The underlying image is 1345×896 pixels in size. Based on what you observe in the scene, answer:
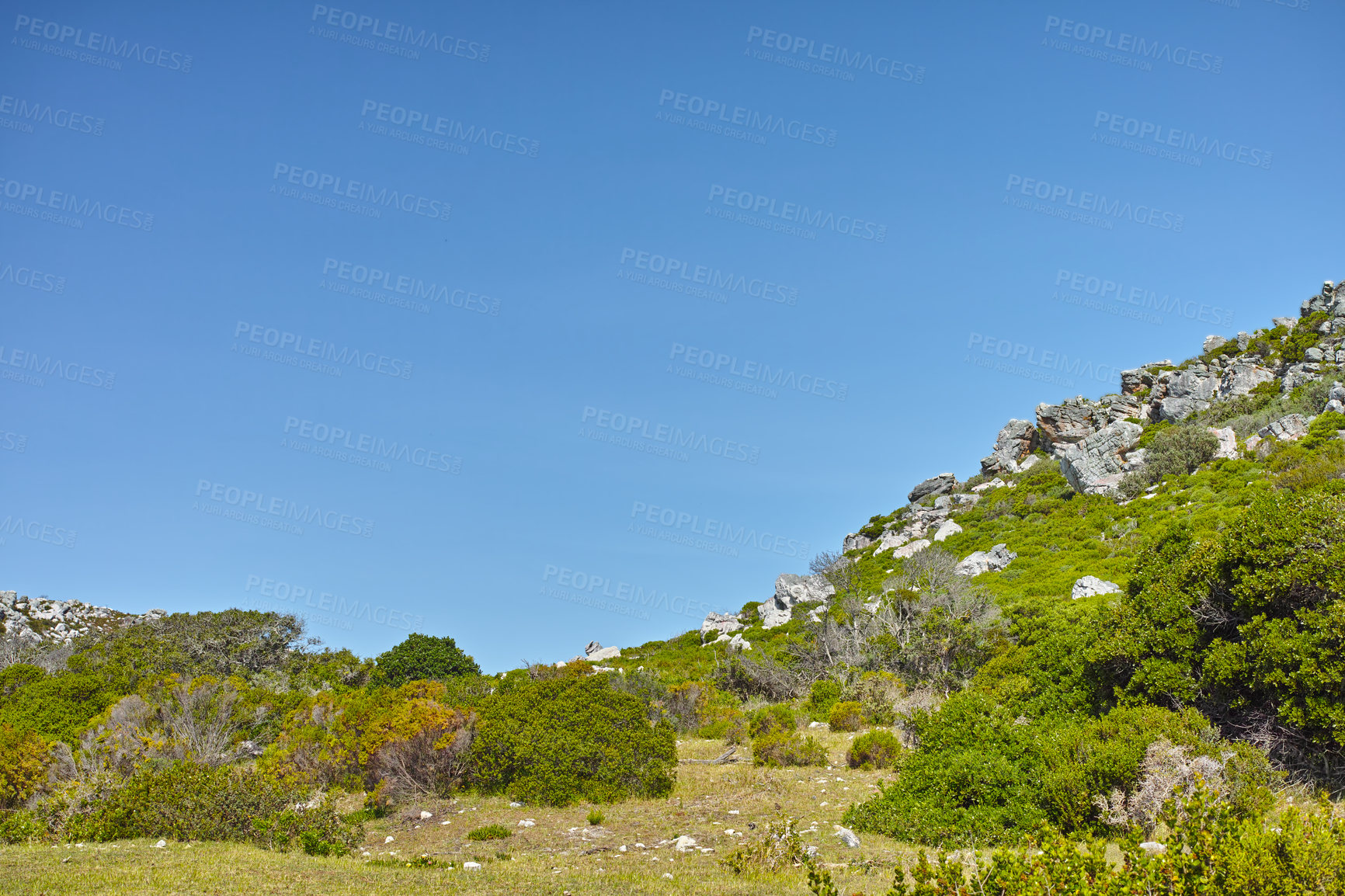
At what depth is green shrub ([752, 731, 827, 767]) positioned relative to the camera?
1697cm

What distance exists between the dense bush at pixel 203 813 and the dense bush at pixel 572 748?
3.56 metres

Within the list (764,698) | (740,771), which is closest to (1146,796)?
(740,771)

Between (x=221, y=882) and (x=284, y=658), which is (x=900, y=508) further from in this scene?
(x=221, y=882)

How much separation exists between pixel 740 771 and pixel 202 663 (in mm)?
26680

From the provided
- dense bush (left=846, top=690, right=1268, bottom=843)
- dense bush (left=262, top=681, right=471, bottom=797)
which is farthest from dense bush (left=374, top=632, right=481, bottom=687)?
dense bush (left=846, top=690, right=1268, bottom=843)

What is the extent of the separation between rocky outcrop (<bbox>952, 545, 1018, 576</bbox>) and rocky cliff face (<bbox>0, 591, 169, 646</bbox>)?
44643mm

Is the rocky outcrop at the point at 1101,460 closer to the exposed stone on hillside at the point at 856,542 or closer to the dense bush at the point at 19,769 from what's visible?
the exposed stone on hillside at the point at 856,542

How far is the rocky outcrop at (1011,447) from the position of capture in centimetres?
5522

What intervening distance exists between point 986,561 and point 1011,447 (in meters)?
25.1

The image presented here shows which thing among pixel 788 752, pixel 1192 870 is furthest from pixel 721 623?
pixel 1192 870

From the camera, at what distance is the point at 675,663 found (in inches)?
1403

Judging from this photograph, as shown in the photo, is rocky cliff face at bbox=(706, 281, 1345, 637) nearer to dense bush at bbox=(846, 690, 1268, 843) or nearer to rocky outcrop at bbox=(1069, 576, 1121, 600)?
rocky outcrop at bbox=(1069, 576, 1121, 600)

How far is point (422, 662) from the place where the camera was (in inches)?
1282

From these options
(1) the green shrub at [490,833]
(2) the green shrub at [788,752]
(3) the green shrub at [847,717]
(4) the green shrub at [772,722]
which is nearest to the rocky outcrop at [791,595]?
(4) the green shrub at [772,722]
